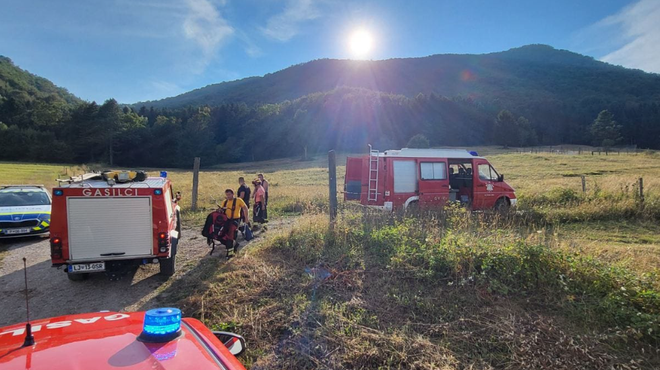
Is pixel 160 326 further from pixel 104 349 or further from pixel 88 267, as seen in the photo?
pixel 88 267

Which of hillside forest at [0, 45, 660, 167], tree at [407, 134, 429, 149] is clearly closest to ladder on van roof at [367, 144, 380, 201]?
tree at [407, 134, 429, 149]

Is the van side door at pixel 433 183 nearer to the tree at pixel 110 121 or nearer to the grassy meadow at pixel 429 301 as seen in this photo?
the grassy meadow at pixel 429 301

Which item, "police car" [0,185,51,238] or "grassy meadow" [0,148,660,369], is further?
"police car" [0,185,51,238]

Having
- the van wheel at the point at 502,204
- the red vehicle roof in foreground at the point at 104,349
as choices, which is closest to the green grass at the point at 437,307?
the red vehicle roof in foreground at the point at 104,349

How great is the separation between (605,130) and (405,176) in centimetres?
8903

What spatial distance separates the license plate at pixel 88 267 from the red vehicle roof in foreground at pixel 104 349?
4113 millimetres

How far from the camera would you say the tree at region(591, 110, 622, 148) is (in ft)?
246

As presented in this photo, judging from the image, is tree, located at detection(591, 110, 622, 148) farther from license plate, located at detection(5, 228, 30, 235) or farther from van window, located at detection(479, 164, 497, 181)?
license plate, located at detection(5, 228, 30, 235)

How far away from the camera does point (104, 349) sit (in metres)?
1.64

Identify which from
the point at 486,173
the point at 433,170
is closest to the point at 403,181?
the point at 433,170

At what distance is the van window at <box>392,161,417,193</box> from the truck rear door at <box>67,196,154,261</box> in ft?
22.4

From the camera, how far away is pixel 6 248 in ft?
27.9

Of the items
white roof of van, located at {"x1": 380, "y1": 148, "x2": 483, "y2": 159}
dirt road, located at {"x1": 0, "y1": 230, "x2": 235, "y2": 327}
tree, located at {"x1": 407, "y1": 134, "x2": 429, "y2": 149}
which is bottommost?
dirt road, located at {"x1": 0, "y1": 230, "x2": 235, "y2": 327}

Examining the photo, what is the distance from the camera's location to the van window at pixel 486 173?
11570 mm
